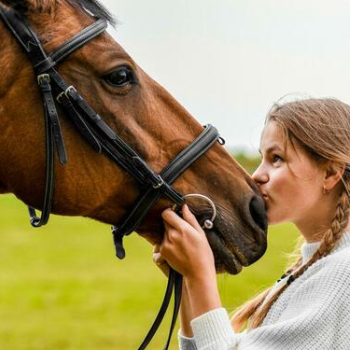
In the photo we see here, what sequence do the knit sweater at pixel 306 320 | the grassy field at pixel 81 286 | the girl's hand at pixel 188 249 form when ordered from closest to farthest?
the knit sweater at pixel 306 320
the girl's hand at pixel 188 249
the grassy field at pixel 81 286

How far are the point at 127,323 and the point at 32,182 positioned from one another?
361 inches

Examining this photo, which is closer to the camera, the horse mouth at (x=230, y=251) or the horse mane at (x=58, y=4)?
the horse mane at (x=58, y=4)

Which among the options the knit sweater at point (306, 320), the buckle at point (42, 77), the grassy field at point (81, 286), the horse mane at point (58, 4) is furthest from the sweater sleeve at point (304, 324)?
the grassy field at point (81, 286)

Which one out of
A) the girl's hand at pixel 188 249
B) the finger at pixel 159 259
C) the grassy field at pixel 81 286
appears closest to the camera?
the girl's hand at pixel 188 249

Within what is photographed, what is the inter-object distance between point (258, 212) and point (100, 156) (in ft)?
2.11

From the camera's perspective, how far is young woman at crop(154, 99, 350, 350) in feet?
9.74

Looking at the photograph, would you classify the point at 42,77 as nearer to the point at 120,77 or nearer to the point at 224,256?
the point at 120,77

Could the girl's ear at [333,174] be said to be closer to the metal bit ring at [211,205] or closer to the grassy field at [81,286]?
the metal bit ring at [211,205]

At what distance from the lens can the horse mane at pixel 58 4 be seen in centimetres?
319

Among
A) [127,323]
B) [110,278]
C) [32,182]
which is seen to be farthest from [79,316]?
[32,182]

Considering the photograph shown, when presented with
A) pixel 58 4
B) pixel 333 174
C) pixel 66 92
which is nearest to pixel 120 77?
pixel 66 92

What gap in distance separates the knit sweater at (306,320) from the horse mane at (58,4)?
124 cm

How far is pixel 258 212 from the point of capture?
332 cm

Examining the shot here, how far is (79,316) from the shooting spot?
41.6ft
